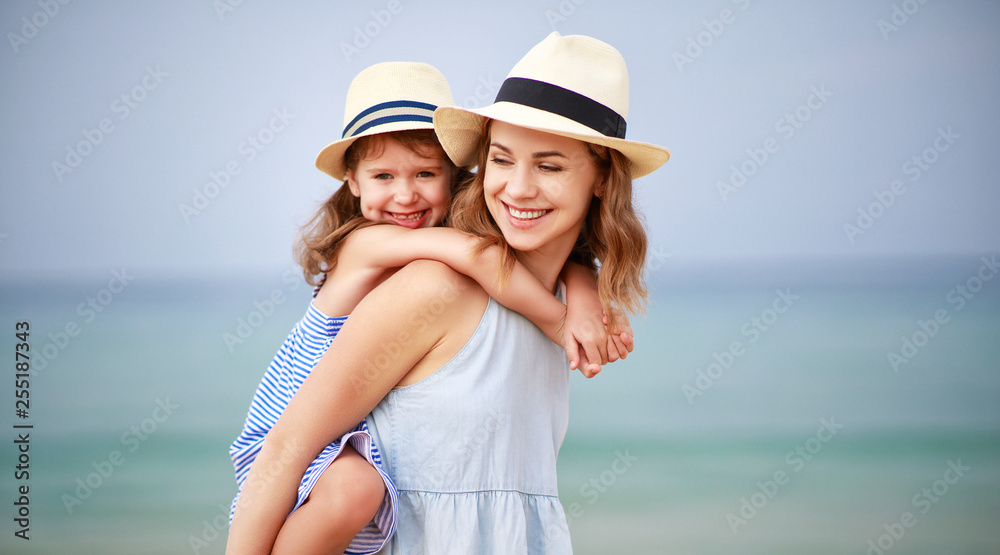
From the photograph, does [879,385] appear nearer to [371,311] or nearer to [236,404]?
[236,404]

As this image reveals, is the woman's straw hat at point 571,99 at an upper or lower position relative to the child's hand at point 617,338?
upper

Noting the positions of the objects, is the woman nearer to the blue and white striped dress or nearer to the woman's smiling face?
the woman's smiling face

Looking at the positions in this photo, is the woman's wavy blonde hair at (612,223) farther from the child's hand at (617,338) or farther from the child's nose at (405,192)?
the child's nose at (405,192)

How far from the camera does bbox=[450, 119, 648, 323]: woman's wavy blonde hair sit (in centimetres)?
178

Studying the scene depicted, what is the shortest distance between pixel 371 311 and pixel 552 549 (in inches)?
25.1

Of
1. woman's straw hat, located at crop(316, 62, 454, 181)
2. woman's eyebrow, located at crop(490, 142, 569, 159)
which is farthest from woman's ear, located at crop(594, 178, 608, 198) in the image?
woman's straw hat, located at crop(316, 62, 454, 181)

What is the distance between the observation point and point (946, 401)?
647 cm

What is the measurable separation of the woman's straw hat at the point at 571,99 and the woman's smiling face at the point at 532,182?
0.04 metres

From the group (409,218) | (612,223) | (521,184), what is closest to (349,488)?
(521,184)

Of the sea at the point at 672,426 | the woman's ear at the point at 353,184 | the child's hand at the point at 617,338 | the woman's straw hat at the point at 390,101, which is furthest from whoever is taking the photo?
the sea at the point at 672,426

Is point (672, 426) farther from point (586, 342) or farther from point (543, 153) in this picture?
point (543, 153)

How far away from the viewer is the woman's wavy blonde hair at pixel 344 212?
2.15 meters

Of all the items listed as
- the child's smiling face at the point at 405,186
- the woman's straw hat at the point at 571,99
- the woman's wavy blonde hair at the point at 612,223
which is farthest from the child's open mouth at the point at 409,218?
the woman's straw hat at the point at 571,99

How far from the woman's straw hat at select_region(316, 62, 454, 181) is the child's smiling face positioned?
0.07 meters
